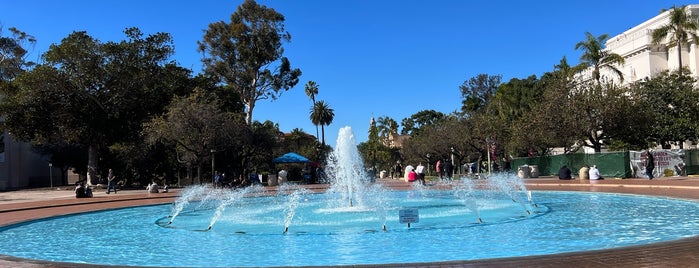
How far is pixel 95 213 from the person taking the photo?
69.3 ft

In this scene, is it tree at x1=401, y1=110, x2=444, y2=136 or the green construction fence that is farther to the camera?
tree at x1=401, y1=110, x2=444, y2=136

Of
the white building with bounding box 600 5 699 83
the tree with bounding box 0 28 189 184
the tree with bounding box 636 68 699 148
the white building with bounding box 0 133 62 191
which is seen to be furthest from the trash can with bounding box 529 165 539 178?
the white building with bounding box 0 133 62 191

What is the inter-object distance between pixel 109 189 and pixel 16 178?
3633 centimetres

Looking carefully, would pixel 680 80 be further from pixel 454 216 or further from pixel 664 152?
pixel 454 216

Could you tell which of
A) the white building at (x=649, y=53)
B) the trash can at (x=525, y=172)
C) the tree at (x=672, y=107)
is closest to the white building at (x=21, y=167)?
the trash can at (x=525, y=172)

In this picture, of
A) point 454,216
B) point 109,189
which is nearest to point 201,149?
point 109,189

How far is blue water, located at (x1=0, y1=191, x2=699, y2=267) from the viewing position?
9945mm

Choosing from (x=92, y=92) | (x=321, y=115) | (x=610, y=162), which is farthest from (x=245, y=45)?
(x=321, y=115)

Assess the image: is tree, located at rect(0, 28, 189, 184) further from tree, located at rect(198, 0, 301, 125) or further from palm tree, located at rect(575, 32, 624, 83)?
palm tree, located at rect(575, 32, 624, 83)

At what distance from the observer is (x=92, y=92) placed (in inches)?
1635

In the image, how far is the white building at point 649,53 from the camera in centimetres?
5972

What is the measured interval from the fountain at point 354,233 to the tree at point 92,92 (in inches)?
899

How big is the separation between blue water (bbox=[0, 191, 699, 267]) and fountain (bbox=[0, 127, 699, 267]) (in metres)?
0.02

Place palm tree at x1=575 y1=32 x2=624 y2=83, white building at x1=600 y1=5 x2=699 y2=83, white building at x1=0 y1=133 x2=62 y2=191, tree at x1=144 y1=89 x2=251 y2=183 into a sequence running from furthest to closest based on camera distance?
1. white building at x1=0 y1=133 x2=62 y2=191
2. white building at x1=600 y1=5 x2=699 y2=83
3. palm tree at x1=575 y1=32 x2=624 y2=83
4. tree at x1=144 y1=89 x2=251 y2=183
